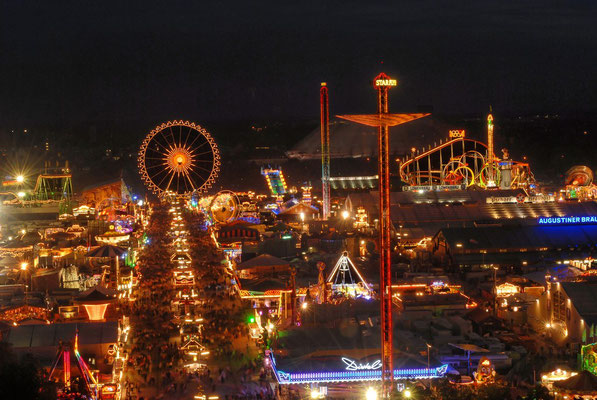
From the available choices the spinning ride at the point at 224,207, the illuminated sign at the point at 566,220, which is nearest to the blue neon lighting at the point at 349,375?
the illuminated sign at the point at 566,220

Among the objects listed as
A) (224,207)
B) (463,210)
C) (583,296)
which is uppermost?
(224,207)

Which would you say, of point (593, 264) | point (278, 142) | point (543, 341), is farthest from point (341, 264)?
point (278, 142)

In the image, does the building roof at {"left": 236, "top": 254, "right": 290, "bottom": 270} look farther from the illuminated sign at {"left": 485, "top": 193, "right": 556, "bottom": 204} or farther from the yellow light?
the illuminated sign at {"left": 485, "top": 193, "right": 556, "bottom": 204}

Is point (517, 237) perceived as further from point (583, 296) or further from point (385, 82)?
point (385, 82)

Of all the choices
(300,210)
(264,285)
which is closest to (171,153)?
(300,210)

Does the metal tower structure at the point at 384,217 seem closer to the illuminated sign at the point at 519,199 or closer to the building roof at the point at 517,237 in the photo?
the building roof at the point at 517,237

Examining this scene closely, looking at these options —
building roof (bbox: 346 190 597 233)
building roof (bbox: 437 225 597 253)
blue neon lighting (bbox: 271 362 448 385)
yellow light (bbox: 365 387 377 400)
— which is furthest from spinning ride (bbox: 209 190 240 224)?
yellow light (bbox: 365 387 377 400)
